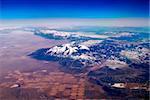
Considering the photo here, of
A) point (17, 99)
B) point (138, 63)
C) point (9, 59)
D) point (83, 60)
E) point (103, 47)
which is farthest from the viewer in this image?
point (103, 47)

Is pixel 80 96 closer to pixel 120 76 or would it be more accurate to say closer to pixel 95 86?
pixel 95 86

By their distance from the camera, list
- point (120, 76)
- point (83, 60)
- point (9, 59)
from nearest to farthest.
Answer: point (120, 76)
point (83, 60)
point (9, 59)

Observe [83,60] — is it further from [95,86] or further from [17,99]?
[17,99]

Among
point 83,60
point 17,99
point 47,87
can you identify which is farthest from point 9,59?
point 17,99

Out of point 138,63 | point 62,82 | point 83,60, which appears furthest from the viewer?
point 83,60

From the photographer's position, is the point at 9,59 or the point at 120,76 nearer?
the point at 120,76

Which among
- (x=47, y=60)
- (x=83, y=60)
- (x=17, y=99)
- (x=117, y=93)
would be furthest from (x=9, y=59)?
(x=117, y=93)

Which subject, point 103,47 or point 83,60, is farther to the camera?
point 103,47

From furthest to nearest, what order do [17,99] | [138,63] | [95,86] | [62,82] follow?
[138,63]
[62,82]
[95,86]
[17,99]
